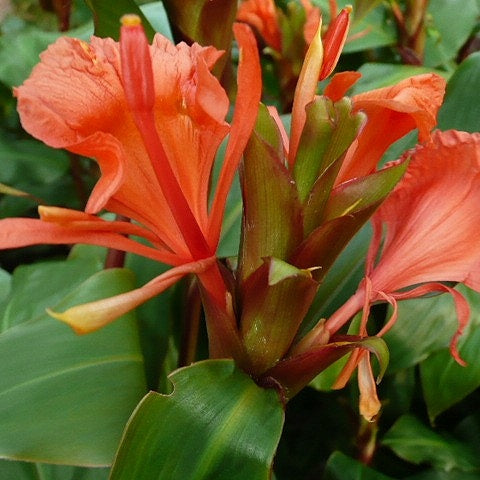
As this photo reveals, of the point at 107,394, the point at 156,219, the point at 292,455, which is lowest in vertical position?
the point at 292,455

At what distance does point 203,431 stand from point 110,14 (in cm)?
45

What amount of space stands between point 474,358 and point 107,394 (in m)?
0.41

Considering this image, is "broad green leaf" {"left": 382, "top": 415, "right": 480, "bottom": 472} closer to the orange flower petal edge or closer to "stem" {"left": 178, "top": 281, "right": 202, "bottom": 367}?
"stem" {"left": 178, "top": 281, "right": 202, "bottom": 367}

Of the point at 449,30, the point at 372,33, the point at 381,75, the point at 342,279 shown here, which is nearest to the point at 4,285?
the point at 342,279

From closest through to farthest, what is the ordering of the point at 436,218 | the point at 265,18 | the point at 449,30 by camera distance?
the point at 436,218 → the point at 265,18 → the point at 449,30

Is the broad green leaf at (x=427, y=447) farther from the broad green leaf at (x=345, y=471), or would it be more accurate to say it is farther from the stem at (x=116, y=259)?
the stem at (x=116, y=259)

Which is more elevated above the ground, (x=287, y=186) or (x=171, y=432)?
(x=287, y=186)

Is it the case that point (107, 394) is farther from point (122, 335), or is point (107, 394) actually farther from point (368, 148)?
point (368, 148)

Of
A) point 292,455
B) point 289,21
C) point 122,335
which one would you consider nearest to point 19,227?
point 122,335

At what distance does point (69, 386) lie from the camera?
0.53m

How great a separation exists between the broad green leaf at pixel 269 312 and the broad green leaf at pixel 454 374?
32cm

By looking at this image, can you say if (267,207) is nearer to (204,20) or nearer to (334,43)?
(334,43)

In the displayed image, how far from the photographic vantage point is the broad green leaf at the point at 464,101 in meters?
0.73

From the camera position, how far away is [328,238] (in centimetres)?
45
